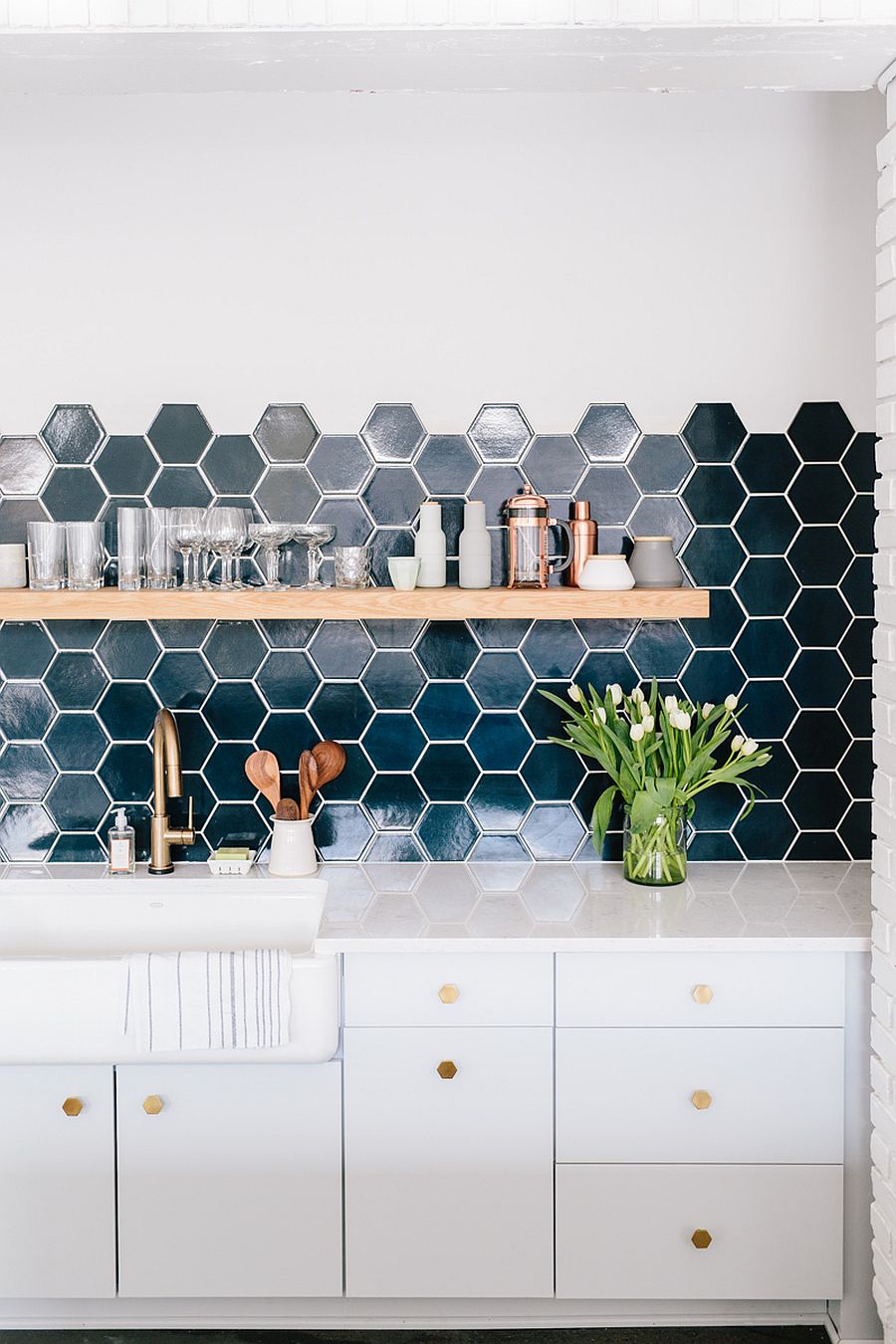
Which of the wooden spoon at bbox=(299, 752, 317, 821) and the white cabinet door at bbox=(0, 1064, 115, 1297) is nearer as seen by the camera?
the white cabinet door at bbox=(0, 1064, 115, 1297)

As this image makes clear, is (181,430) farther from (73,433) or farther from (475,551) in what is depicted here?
(475,551)

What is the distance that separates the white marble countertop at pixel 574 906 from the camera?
89.4 inches

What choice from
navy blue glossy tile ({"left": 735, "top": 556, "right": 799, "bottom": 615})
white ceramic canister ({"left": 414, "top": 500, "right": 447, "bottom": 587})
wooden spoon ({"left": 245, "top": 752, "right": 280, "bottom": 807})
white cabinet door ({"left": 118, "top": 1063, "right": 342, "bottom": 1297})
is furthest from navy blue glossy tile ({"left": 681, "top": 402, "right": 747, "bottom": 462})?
white cabinet door ({"left": 118, "top": 1063, "right": 342, "bottom": 1297})

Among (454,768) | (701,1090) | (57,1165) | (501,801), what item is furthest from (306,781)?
(701,1090)

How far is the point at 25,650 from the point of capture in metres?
2.83

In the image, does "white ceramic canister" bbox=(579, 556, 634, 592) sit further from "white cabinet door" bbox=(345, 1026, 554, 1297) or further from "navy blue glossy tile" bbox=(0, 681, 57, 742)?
"navy blue glossy tile" bbox=(0, 681, 57, 742)

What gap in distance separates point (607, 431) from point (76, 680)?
1435 mm

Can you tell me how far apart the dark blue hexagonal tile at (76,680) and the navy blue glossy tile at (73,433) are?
0.48 metres

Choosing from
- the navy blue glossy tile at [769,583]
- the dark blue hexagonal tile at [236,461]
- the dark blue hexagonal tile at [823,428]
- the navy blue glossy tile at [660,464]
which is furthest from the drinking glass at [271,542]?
the dark blue hexagonal tile at [823,428]

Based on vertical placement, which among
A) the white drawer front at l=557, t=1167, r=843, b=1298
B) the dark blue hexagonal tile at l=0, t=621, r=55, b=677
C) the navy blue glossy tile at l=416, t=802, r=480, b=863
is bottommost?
the white drawer front at l=557, t=1167, r=843, b=1298

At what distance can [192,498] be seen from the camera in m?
2.82

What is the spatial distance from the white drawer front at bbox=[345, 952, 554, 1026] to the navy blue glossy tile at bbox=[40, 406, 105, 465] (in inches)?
55.1

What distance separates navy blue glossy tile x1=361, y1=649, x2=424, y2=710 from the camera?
2.84 m

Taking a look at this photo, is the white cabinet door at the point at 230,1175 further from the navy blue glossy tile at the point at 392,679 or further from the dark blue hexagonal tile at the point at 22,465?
the dark blue hexagonal tile at the point at 22,465
